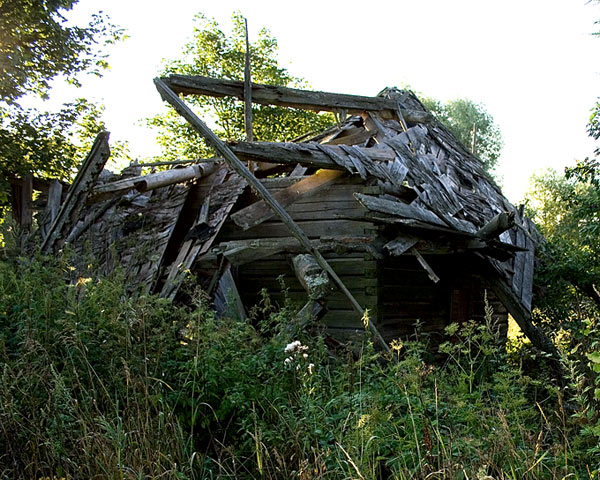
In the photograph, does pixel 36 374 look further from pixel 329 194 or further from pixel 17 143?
pixel 17 143

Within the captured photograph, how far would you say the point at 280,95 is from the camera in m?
7.17

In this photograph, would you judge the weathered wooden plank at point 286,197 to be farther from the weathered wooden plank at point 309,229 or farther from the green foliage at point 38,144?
the green foliage at point 38,144

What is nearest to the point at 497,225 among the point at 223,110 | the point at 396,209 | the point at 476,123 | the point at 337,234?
the point at 396,209

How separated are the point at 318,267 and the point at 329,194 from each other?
1.67 m

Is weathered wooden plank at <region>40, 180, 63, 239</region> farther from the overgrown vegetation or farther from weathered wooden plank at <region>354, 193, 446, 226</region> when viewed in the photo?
the overgrown vegetation

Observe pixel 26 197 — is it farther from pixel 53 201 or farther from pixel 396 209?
pixel 396 209

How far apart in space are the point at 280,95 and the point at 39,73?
31.9 ft

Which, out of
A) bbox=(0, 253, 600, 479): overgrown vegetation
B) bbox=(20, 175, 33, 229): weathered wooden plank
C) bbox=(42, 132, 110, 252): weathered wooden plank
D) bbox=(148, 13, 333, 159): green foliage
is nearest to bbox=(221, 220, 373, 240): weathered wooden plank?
bbox=(42, 132, 110, 252): weathered wooden plank

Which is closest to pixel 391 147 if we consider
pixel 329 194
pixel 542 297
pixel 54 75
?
pixel 329 194

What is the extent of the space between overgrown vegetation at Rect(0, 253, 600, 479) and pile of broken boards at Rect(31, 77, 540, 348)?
245cm

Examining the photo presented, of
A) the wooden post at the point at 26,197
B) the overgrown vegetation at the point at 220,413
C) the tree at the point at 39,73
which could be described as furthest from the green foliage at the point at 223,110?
the overgrown vegetation at the point at 220,413

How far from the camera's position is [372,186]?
7.28m

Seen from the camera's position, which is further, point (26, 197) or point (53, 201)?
point (26, 197)

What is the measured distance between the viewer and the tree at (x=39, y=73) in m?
12.2
